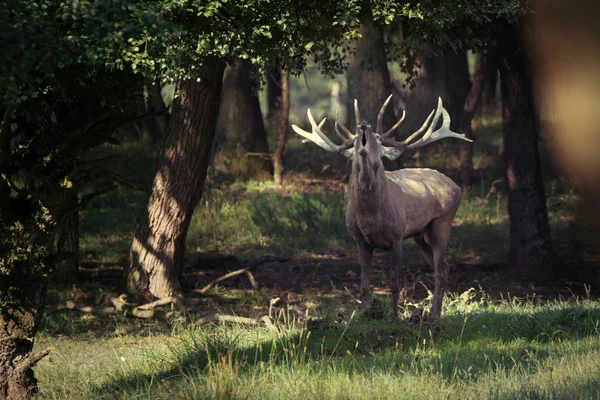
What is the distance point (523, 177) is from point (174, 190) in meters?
6.72

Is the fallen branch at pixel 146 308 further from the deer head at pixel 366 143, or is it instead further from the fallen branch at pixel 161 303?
the deer head at pixel 366 143

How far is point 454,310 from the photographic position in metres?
13.5

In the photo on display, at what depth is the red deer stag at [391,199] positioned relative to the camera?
1162cm

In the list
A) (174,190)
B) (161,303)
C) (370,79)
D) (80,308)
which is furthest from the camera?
(370,79)

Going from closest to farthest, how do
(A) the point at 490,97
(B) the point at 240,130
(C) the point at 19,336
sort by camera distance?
(C) the point at 19,336 → (B) the point at 240,130 → (A) the point at 490,97

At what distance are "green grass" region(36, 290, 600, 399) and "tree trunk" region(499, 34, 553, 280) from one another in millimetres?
5207

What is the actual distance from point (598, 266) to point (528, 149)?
2.69m

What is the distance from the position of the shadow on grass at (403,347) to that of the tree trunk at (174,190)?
3.71m

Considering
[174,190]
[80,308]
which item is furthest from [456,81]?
[80,308]

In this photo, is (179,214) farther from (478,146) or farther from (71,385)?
(478,146)

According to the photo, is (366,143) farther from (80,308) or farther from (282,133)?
(282,133)

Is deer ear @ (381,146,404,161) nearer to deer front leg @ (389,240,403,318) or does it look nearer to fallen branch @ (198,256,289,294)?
deer front leg @ (389,240,403,318)

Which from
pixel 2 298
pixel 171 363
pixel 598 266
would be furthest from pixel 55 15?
pixel 598 266

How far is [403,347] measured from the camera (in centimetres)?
1070
